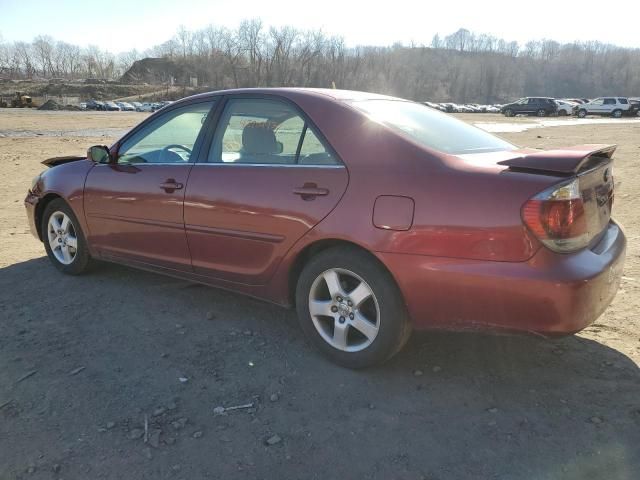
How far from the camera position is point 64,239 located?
4.84 m

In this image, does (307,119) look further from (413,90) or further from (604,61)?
(604,61)

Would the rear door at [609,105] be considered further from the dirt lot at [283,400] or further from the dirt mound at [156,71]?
the dirt mound at [156,71]

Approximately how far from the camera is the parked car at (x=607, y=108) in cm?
4981

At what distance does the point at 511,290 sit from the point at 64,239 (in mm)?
3913

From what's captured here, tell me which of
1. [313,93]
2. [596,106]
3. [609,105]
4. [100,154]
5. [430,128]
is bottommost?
[100,154]

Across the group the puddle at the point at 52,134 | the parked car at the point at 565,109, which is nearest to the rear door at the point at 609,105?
the parked car at the point at 565,109

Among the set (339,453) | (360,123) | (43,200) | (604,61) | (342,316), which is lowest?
(339,453)

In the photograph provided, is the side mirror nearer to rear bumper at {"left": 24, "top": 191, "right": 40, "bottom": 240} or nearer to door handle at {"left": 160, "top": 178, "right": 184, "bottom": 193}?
door handle at {"left": 160, "top": 178, "right": 184, "bottom": 193}

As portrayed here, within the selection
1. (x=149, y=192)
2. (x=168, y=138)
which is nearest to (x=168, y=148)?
(x=168, y=138)

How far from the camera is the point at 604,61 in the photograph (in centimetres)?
15675

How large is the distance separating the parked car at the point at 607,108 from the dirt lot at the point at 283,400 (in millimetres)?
53493

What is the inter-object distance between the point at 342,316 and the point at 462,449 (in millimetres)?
995

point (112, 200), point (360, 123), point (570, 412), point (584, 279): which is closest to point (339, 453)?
point (570, 412)

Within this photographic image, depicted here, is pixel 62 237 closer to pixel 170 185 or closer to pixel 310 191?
pixel 170 185
